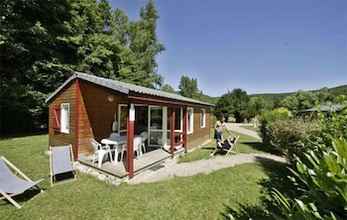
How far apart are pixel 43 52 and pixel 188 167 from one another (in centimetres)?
1594

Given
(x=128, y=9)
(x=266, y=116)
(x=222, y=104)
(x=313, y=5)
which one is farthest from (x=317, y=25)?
(x=222, y=104)

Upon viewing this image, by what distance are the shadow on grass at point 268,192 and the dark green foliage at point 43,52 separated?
16.4 meters

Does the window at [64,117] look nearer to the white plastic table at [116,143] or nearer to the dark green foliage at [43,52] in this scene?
the white plastic table at [116,143]

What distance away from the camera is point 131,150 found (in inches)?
→ 267

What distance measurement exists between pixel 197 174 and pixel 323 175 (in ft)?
20.6

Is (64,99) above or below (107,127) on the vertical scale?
above

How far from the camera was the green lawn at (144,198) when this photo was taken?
4.75 meters

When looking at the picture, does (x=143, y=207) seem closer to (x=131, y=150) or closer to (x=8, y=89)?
(x=131, y=150)

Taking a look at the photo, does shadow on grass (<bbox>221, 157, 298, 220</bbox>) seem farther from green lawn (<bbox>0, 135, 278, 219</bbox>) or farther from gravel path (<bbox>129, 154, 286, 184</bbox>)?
gravel path (<bbox>129, 154, 286, 184</bbox>)

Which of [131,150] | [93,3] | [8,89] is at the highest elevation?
[93,3]

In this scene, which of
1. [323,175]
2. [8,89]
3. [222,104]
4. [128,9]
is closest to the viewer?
[323,175]

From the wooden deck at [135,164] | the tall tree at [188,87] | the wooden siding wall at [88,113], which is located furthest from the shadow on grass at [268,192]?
the tall tree at [188,87]

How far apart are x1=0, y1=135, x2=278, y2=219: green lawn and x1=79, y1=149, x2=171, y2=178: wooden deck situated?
46 cm

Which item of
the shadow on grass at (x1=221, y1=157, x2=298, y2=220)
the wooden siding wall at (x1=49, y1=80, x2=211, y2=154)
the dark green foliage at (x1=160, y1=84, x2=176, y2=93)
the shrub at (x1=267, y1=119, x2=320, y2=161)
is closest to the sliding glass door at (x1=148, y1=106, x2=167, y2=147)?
the wooden siding wall at (x1=49, y1=80, x2=211, y2=154)
